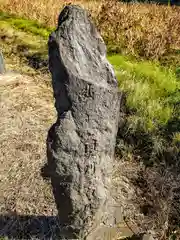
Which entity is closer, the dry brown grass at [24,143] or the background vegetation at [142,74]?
the dry brown grass at [24,143]

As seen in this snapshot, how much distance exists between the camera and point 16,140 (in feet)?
15.9

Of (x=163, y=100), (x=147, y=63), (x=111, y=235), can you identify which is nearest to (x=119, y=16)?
(x=147, y=63)

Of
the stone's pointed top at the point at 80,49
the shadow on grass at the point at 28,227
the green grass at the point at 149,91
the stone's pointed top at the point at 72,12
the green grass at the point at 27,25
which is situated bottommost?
the shadow on grass at the point at 28,227

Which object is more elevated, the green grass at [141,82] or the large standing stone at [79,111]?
the large standing stone at [79,111]

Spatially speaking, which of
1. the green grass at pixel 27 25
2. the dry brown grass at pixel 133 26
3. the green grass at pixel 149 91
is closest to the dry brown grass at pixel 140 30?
the dry brown grass at pixel 133 26

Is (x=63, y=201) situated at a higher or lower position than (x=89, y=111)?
lower

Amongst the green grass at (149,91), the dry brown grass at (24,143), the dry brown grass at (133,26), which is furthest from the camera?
the dry brown grass at (133,26)

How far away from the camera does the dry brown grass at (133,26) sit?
7.44m

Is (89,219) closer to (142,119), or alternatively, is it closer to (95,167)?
(95,167)

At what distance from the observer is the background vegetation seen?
408 cm

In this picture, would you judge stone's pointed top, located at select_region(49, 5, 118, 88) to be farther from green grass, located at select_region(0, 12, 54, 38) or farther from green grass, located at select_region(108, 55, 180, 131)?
green grass, located at select_region(0, 12, 54, 38)

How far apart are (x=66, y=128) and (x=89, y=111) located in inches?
7.4

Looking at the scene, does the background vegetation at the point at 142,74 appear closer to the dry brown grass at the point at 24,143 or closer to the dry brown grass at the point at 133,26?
the dry brown grass at the point at 133,26

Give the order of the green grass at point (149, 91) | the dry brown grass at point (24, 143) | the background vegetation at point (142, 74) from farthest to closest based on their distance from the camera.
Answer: the green grass at point (149, 91)
the background vegetation at point (142, 74)
the dry brown grass at point (24, 143)
